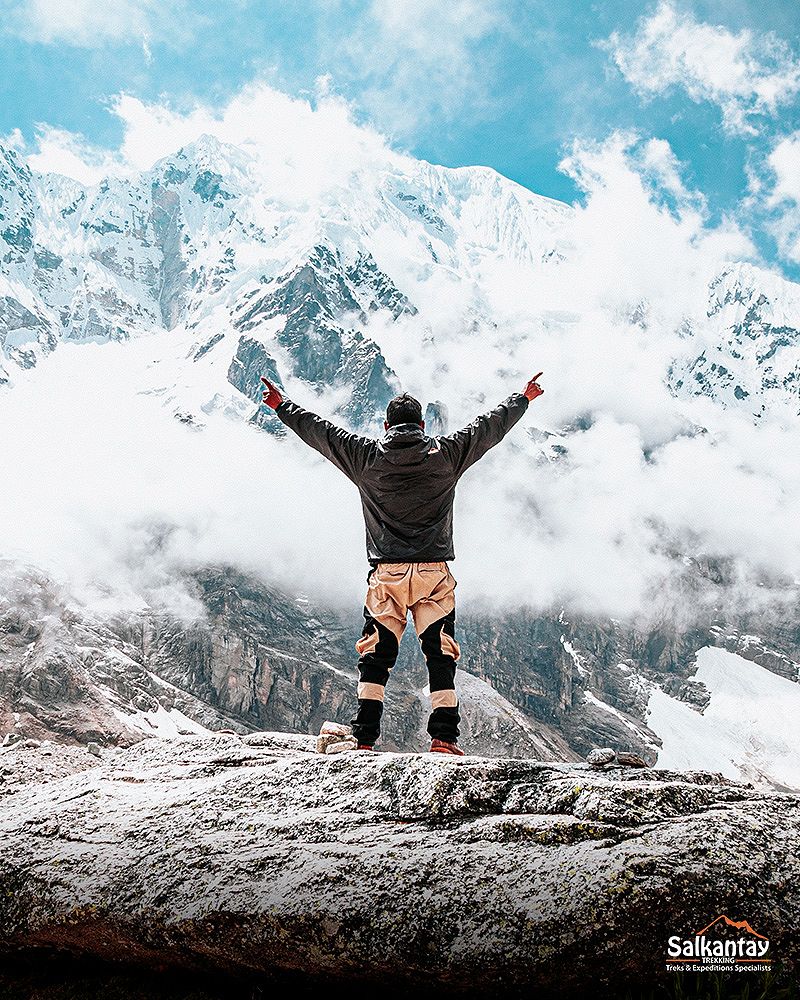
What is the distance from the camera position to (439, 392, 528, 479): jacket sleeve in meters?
8.48

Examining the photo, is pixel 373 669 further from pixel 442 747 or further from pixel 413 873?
pixel 413 873

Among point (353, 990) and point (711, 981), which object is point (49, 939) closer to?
point (353, 990)

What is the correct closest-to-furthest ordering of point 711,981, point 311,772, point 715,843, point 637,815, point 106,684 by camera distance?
point 711,981, point 715,843, point 637,815, point 311,772, point 106,684

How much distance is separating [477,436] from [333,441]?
1585 millimetres

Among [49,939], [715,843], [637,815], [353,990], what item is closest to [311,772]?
[353,990]

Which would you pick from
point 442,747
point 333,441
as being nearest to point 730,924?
point 442,747

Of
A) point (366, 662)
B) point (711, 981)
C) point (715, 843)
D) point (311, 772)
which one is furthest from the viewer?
point (366, 662)

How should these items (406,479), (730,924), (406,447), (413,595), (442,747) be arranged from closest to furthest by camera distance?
(730,924), (442,747), (413,595), (406,447), (406,479)

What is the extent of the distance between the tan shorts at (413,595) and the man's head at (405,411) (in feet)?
5.14

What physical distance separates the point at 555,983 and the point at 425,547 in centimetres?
436

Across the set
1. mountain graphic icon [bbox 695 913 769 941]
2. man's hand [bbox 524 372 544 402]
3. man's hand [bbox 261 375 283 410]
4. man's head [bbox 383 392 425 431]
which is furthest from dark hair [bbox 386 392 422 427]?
mountain graphic icon [bbox 695 913 769 941]

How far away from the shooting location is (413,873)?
4844 mm

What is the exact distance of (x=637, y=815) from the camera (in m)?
5.00

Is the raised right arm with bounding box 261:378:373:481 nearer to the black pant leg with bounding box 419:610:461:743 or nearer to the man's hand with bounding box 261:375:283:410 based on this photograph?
the man's hand with bounding box 261:375:283:410
